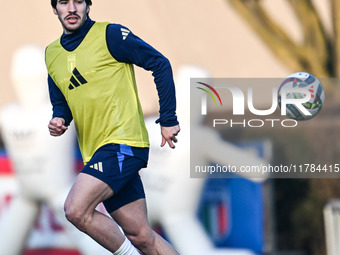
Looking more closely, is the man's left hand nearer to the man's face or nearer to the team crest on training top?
the team crest on training top

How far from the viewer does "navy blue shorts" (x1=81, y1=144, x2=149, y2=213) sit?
4.55 metres

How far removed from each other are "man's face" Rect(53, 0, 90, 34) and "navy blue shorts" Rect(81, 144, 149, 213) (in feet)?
2.20

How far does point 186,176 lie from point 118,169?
2.62 meters

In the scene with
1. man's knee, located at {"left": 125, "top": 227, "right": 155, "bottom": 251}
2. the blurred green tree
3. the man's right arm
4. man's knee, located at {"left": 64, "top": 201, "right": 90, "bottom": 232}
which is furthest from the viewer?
the blurred green tree

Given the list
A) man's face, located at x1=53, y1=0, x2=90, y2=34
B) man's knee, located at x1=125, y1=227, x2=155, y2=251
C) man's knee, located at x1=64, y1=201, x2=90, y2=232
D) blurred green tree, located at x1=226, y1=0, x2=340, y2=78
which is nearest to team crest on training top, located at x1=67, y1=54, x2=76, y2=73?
man's face, located at x1=53, y1=0, x2=90, y2=34

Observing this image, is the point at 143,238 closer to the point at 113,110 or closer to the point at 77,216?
the point at 77,216

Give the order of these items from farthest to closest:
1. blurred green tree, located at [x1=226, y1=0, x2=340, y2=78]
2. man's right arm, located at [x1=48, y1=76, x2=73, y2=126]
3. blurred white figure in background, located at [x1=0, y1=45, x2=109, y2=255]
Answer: blurred green tree, located at [x1=226, y1=0, x2=340, y2=78] → blurred white figure in background, located at [x1=0, y1=45, x2=109, y2=255] → man's right arm, located at [x1=48, y1=76, x2=73, y2=126]

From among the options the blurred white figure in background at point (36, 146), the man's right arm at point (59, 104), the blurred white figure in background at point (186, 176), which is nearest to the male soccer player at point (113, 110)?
the man's right arm at point (59, 104)

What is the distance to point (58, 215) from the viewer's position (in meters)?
7.66

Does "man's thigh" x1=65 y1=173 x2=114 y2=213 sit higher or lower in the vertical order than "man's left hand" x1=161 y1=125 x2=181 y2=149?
lower

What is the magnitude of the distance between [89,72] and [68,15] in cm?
33

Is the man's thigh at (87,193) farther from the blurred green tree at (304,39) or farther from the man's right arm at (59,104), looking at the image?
the blurred green tree at (304,39)

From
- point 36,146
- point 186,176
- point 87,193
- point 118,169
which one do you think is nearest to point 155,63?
point 118,169

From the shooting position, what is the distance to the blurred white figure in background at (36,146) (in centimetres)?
753
